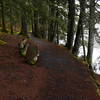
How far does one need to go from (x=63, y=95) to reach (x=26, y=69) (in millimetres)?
2357

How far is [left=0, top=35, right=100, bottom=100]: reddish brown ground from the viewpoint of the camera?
5883 millimetres

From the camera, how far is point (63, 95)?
20.6 ft

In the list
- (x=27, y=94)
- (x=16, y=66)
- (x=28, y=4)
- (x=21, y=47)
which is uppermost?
(x=28, y=4)

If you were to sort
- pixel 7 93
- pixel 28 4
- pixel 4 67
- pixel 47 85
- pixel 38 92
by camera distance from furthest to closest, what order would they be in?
pixel 28 4
pixel 4 67
pixel 47 85
pixel 38 92
pixel 7 93

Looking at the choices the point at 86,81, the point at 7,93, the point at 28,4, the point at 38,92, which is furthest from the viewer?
the point at 28,4

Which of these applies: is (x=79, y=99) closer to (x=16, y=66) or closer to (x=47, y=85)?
(x=47, y=85)

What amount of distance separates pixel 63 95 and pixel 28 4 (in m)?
6.21

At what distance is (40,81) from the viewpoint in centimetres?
698

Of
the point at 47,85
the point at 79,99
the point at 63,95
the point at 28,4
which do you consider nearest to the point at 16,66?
the point at 47,85

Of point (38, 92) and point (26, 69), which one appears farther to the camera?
point (26, 69)

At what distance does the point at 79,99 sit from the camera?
246 inches

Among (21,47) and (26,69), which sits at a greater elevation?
(21,47)

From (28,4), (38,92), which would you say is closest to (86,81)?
(38,92)

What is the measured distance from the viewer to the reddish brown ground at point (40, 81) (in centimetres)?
588
